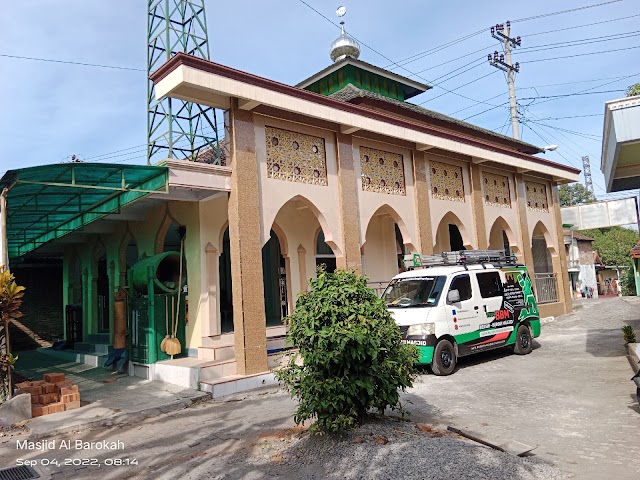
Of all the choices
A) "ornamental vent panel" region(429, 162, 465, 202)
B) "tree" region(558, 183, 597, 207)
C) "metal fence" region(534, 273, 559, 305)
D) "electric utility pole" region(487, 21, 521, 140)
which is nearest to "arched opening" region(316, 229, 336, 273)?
"ornamental vent panel" region(429, 162, 465, 202)

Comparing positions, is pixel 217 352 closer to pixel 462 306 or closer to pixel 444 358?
pixel 444 358

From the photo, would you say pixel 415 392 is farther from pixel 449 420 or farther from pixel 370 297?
pixel 370 297

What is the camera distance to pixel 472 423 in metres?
5.74

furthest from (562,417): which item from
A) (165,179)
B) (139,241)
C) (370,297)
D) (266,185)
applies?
(139,241)

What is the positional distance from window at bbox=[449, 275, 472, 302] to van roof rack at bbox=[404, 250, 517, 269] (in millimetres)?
368

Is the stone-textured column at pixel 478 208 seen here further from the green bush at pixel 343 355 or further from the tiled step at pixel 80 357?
the tiled step at pixel 80 357

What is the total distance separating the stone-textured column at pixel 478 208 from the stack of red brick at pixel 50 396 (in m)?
11.8

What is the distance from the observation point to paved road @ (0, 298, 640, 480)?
4715mm

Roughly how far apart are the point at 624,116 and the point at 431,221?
24.4 feet

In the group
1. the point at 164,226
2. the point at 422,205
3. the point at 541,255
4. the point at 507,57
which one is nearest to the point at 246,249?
the point at 164,226

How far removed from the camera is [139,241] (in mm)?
12531

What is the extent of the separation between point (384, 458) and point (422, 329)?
4.46 metres

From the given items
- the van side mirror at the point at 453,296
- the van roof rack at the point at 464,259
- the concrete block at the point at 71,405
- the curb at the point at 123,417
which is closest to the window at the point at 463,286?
the van side mirror at the point at 453,296

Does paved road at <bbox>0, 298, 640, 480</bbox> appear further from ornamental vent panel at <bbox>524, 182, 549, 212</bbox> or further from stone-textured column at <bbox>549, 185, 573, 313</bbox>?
stone-textured column at <bbox>549, 185, 573, 313</bbox>
